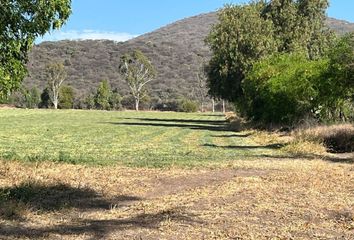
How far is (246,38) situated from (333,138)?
24.1 m

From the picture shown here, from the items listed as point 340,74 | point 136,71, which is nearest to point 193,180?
point 340,74

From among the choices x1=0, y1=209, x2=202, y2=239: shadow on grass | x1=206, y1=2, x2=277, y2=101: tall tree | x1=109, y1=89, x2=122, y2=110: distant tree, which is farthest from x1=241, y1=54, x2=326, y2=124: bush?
x1=109, y1=89, x2=122, y2=110: distant tree

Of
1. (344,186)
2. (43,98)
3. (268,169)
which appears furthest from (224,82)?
(43,98)

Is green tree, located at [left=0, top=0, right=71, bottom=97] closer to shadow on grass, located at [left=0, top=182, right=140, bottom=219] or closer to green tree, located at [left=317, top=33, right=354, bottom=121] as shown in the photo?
shadow on grass, located at [left=0, top=182, right=140, bottom=219]

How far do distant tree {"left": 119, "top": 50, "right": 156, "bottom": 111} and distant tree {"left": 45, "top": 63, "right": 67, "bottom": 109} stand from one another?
45.8 feet

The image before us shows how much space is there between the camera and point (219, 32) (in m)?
49.6

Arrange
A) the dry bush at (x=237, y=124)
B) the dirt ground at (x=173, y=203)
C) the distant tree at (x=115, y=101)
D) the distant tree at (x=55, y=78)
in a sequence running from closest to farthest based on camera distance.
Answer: the dirt ground at (x=173, y=203) < the dry bush at (x=237, y=124) < the distant tree at (x=55, y=78) < the distant tree at (x=115, y=101)

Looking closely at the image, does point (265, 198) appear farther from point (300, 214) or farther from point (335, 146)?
point (335, 146)

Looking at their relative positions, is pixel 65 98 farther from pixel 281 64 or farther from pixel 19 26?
pixel 19 26

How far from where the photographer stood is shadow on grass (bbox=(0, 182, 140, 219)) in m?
9.74

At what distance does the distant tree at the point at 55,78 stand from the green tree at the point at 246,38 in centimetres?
7379

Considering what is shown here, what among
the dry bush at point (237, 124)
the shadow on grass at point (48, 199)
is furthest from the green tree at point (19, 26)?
the dry bush at point (237, 124)

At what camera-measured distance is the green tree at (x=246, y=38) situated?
4778 cm

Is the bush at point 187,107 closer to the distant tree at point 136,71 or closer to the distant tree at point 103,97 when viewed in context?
the distant tree at point 136,71
